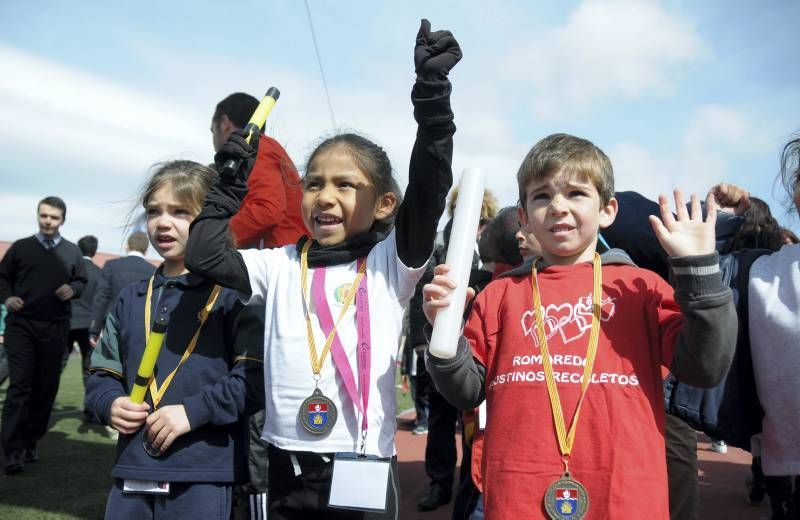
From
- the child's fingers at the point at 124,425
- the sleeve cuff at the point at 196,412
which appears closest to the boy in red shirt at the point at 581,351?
the sleeve cuff at the point at 196,412

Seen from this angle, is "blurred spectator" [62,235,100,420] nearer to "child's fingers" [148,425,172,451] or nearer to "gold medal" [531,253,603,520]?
"child's fingers" [148,425,172,451]

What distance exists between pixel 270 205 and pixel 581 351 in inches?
79.7

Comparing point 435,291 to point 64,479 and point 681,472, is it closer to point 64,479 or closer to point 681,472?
point 681,472

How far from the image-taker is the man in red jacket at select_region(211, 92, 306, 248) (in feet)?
10.8

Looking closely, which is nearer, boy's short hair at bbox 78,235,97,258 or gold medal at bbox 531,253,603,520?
gold medal at bbox 531,253,603,520

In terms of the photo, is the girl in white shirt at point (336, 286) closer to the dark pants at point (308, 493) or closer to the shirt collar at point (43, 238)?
the dark pants at point (308, 493)

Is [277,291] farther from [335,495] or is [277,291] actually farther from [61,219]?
[61,219]

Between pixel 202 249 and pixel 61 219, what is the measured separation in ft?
16.8

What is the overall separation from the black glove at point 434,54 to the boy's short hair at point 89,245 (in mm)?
9388

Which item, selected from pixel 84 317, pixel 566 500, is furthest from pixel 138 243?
pixel 566 500

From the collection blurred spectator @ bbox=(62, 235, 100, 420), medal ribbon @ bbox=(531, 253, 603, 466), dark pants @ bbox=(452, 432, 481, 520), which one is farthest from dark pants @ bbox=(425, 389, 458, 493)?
blurred spectator @ bbox=(62, 235, 100, 420)

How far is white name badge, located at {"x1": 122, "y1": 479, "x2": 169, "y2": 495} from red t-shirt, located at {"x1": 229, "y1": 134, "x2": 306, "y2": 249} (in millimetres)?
1346

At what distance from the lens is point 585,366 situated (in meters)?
1.70

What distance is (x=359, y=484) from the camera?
1.83 meters
